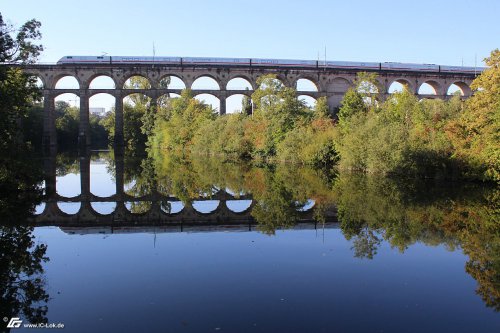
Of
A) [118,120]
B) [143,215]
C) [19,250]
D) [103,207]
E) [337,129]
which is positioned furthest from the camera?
[118,120]

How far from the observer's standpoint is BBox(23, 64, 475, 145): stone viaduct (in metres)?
46.2

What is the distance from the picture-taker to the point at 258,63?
163 feet

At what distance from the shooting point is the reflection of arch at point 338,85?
50.5m

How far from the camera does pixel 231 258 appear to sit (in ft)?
25.5

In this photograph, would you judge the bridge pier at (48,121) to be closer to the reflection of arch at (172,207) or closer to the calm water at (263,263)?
the calm water at (263,263)

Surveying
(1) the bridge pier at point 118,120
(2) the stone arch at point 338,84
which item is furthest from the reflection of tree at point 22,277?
(2) the stone arch at point 338,84

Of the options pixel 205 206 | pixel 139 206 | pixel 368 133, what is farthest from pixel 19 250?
pixel 368 133

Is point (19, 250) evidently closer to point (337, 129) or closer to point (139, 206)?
point (139, 206)

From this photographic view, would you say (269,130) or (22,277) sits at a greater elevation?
(269,130)

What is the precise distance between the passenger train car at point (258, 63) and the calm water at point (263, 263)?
3534 centimetres

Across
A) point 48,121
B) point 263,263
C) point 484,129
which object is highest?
point 48,121

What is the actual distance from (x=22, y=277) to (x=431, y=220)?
28.3ft

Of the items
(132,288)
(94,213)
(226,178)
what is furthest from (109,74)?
(132,288)

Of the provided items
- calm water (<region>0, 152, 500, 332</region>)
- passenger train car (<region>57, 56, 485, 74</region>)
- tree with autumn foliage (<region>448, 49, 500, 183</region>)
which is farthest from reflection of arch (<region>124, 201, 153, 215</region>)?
passenger train car (<region>57, 56, 485, 74</region>)
